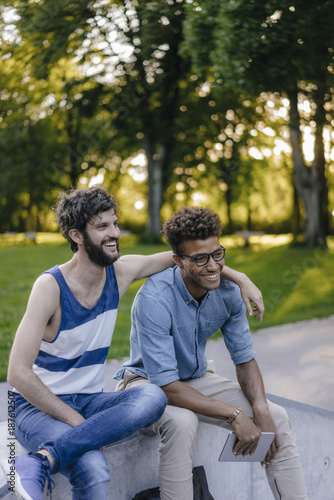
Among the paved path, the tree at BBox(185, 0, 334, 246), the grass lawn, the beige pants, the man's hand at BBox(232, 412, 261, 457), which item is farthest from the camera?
the grass lawn

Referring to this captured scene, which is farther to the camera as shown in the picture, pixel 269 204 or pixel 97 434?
pixel 269 204

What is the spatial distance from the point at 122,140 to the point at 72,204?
22467 mm

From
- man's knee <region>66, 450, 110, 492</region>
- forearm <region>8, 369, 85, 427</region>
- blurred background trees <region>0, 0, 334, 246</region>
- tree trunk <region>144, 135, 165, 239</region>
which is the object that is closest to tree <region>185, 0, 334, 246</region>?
blurred background trees <region>0, 0, 334, 246</region>

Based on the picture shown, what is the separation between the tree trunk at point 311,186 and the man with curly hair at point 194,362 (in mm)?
15237

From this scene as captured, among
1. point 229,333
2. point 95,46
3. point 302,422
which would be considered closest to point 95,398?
point 229,333

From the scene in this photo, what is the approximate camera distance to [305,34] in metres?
7.64

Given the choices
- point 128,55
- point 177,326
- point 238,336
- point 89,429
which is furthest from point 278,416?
point 128,55

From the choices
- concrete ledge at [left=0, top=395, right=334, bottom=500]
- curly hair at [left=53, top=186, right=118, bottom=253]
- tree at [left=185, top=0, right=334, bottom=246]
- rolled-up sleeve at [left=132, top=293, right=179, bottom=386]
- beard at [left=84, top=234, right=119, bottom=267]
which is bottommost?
concrete ledge at [left=0, top=395, right=334, bottom=500]

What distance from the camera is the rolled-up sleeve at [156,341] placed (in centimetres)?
282

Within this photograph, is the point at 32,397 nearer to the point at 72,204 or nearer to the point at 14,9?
the point at 72,204

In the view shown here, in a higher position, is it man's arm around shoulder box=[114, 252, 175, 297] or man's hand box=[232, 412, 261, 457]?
man's arm around shoulder box=[114, 252, 175, 297]

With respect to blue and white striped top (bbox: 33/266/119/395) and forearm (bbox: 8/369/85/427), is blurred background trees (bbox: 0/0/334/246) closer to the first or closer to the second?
blue and white striped top (bbox: 33/266/119/395)

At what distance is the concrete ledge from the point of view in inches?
113

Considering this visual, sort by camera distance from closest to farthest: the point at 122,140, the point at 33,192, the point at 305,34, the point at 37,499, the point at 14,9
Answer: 1. the point at 37,499
2. the point at 305,34
3. the point at 14,9
4. the point at 122,140
5. the point at 33,192
